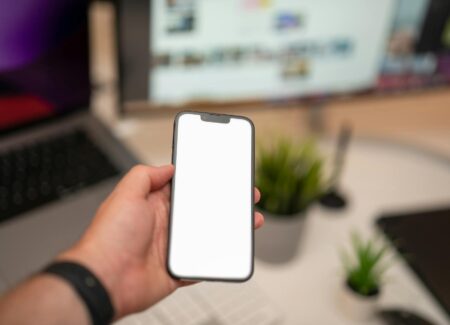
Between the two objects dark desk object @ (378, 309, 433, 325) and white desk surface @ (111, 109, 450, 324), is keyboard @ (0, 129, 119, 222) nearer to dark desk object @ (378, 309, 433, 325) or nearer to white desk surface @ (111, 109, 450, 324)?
white desk surface @ (111, 109, 450, 324)

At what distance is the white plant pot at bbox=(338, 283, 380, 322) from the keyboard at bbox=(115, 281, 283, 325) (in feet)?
0.28

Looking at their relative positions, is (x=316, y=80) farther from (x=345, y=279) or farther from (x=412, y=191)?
(x=345, y=279)

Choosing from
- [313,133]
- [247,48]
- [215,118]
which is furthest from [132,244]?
[313,133]

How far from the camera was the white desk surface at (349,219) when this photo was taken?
0.69 m

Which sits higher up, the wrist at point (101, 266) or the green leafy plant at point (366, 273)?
the wrist at point (101, 266)

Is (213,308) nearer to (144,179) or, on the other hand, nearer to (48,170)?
(144,179)

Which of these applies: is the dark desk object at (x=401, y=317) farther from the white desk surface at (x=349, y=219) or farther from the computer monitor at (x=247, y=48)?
the computer monitor at (x=247, y=48)

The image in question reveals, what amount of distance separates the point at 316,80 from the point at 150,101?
0.27m

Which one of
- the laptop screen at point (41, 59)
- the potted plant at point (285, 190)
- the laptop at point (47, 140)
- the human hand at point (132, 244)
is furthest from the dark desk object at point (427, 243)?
the laptop screen at point (41, 59)

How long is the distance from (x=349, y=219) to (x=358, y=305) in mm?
186

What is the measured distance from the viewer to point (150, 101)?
2.68ft

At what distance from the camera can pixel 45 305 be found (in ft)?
1.44

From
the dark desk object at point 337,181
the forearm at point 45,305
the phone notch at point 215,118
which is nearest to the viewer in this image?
the forearm at point 45,305

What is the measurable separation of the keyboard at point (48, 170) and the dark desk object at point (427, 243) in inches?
16.1
